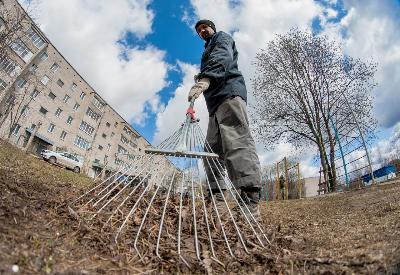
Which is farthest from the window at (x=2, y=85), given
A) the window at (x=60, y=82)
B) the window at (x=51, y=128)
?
the window at (x=60, y=82)

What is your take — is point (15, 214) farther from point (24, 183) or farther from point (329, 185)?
point (329, 185)

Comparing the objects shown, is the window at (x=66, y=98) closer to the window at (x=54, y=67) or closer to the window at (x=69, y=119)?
the window at (x=69, y=119)

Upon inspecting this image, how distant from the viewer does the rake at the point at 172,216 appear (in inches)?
62.3

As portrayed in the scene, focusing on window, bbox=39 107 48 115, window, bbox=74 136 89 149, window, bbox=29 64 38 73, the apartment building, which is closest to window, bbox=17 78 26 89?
the apartment building

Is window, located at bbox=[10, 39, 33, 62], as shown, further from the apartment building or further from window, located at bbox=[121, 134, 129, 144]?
window, located at bbox=[121, 134, 129, 144]

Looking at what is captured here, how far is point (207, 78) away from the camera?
102 inches

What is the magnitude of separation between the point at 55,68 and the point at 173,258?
37827mm

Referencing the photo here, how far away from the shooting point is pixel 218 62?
2658mm

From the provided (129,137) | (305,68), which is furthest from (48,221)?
(129,137)

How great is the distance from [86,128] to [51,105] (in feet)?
25.6

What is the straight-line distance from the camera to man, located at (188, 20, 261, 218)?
8.06 ft

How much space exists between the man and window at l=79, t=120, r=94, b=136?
4014 centimetres

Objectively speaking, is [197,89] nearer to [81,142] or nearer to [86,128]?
[81,142]

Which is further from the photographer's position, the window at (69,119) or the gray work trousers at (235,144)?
the window at (69,119)
